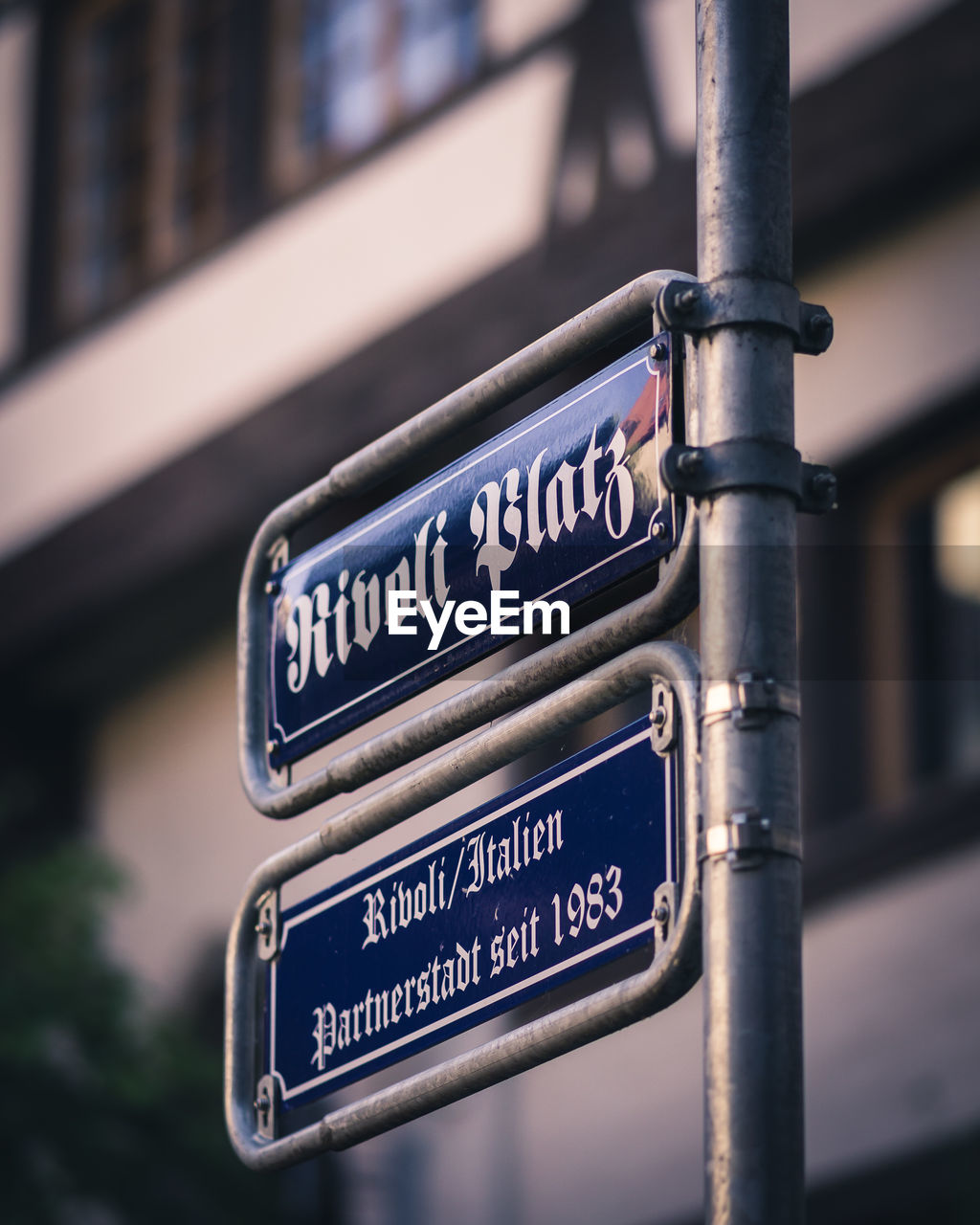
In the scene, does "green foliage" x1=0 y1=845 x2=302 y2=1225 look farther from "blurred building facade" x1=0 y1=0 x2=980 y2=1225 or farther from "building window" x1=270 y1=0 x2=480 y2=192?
"building window" x1=270 y1=0 x2=480 y2=192

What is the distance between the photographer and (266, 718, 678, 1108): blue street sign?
7.34ft

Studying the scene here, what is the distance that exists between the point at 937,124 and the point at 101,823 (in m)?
6.00

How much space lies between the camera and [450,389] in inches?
332

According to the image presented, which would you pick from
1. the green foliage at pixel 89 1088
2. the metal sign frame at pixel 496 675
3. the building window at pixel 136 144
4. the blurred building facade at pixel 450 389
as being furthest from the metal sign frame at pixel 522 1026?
the building window at pixel 136 144

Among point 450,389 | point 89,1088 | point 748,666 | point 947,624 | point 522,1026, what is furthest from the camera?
point 450,389

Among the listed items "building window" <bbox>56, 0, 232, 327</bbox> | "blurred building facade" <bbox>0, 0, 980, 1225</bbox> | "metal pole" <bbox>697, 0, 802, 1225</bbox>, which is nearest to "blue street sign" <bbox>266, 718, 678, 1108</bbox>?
"metal pole" <bbox>697, 0, 802, 1225</bbox>

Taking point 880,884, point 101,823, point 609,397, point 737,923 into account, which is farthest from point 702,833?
point 101,823

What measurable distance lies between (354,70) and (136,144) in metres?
1.76

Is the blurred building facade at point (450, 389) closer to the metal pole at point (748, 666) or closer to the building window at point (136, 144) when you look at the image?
the building window at point (136, 144)

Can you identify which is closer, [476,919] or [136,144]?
[476,919]

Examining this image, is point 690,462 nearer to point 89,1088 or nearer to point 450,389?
point 89,1088

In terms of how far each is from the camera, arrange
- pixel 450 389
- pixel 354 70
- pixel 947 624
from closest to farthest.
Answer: pixel 947 624 < pixel 450 389 < pixel 354 70

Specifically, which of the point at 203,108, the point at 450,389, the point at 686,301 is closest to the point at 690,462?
the point at 686,301

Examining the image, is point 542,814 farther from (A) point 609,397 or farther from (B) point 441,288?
(B) point 441,288
